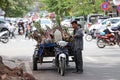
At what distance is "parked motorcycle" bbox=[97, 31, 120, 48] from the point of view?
1058 inches

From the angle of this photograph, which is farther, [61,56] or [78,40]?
[78,40]

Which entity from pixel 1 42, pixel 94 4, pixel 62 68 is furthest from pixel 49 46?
pixel 94 4

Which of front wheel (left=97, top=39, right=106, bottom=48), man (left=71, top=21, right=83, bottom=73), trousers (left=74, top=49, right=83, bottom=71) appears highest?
man (left=71, top=21, right=83, bottom=73)

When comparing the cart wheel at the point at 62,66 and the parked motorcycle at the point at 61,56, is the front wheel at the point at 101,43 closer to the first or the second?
the parked motorcycle at the point at 61,56

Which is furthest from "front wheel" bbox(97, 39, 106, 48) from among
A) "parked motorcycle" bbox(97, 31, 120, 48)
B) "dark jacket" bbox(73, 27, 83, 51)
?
"dark jacket" bbox(73, 27, 83, 51)

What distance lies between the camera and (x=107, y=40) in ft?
88.1

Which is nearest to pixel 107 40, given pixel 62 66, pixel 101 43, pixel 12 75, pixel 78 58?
pixel 101 43

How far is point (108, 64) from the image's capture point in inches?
683

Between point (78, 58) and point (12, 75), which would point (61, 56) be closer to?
point (78, 58)

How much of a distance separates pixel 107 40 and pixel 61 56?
529 inches

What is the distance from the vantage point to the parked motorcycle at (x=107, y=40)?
26.9 metres

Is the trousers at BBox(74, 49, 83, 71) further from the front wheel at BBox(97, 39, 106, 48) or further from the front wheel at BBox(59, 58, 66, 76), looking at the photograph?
the front wheel at BBox(97, 39, 106, 48)

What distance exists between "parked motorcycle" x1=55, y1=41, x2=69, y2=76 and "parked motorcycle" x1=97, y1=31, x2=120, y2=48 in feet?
42.2

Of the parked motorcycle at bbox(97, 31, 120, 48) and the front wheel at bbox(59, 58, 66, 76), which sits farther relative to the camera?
the parked motorcycle at bbox(97, 31, 120, 48)
